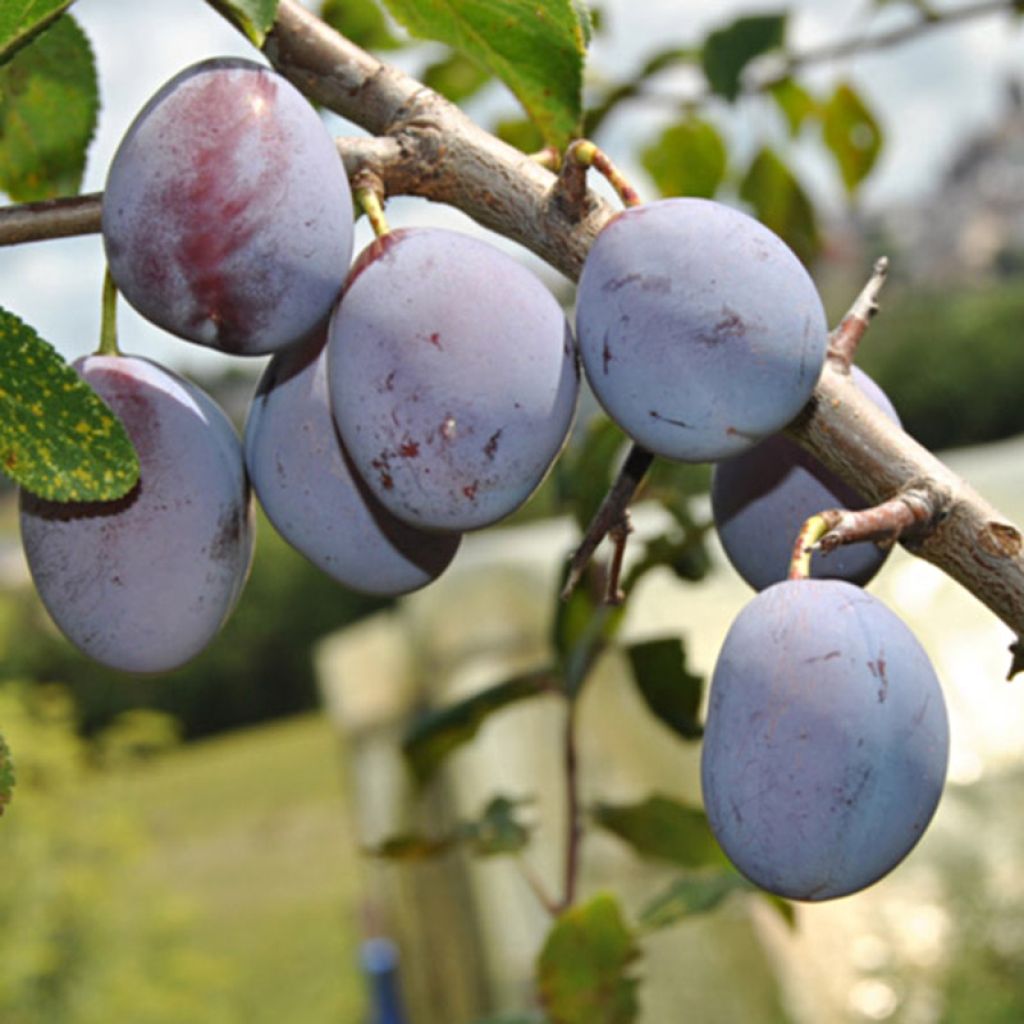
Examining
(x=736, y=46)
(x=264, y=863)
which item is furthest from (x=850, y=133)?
(x=264, y=863)

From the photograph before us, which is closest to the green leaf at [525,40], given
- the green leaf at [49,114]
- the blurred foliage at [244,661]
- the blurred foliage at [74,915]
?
the green leaf at [49,114]

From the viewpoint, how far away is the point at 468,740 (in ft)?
2.95

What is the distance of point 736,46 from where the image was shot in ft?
3.36

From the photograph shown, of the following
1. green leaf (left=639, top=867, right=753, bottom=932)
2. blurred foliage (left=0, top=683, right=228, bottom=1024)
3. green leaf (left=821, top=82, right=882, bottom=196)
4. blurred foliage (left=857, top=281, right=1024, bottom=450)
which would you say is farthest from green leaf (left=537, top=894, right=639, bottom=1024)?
blurred foliage (left=857, top=281, right=1024, bottom=450)

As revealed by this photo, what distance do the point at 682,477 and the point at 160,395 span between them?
58cm

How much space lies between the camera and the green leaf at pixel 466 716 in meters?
0.89

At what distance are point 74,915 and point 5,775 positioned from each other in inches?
100

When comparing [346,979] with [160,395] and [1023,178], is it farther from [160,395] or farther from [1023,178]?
[1023,178]

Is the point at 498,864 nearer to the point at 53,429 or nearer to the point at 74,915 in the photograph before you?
the point at 74,915

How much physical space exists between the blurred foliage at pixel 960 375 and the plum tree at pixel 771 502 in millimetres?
7837

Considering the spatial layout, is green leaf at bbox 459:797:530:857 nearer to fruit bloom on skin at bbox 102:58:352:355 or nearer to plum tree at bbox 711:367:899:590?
plum tree at bbox 711:367:899:590

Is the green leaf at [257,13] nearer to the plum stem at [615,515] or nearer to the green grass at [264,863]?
the plum stem at [615,515]

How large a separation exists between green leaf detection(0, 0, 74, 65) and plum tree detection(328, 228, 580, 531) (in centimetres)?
11

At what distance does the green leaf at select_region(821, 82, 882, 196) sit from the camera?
4.46 ft
